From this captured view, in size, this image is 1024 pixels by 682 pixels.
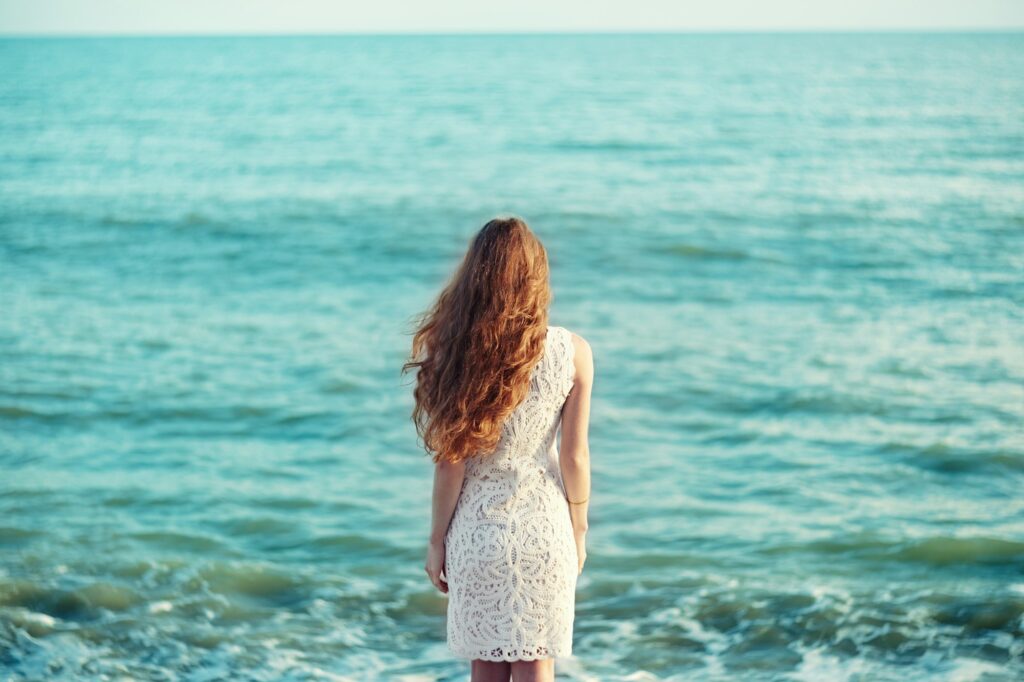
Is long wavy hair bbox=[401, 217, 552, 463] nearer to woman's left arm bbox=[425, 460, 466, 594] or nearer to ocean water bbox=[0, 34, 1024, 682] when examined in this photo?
woman's left arm bbox=[425, 460, 466, 594]

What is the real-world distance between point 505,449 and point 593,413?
17.8 ft

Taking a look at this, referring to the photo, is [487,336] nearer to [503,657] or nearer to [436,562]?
[436,562]

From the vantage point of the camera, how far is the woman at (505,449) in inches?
110

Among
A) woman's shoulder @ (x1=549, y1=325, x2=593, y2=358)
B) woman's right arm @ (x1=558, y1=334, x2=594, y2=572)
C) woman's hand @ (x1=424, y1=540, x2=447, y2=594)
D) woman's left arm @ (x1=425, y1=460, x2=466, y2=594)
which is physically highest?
woman's shoulder @ (x1=549, y1=325, x2=593, y2=358)

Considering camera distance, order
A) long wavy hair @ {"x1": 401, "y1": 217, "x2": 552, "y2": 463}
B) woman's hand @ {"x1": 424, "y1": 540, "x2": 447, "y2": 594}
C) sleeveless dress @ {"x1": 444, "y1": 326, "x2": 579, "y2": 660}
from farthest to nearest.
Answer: woman's hand @ {"x1": 424, "y1": 540, "x2": 447, "y2": 594}
sleeveless dress @ {"x1": 444, "y1": 326, "x2": 579, "y2": 660}
long wavy hair @ {"x1": 401, "y1": 217, "x2": 552, "y2": 463}

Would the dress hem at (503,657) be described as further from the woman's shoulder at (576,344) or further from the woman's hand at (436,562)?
the woman's shoulder at (576,344)

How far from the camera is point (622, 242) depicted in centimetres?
1528

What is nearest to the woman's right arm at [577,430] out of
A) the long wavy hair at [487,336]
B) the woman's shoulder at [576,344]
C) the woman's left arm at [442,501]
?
the woman's shoulder at [576,344]

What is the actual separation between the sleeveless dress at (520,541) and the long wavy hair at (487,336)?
65mm

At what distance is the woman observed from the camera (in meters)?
2.80

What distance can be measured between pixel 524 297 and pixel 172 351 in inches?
312

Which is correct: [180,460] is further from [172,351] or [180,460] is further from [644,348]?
[644,348]

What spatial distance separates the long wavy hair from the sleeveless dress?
65mm

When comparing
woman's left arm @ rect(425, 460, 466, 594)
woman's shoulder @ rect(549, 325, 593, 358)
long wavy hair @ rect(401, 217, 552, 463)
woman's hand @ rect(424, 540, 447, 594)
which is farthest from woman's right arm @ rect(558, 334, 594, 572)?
woman's hand @ rect(424, 540, 447, 594)
